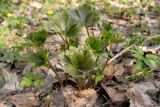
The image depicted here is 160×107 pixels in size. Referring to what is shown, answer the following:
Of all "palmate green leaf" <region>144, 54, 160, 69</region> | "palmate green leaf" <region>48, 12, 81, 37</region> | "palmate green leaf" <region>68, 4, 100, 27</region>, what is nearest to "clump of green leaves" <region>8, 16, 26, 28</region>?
"palmate green leaf" <region>68, 4, 100, 27</region>

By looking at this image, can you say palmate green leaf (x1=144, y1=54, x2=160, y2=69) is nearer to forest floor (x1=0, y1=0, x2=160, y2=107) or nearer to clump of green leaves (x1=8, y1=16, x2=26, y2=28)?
forest floor (x1=0, y1=0, x2=160, y2=107)

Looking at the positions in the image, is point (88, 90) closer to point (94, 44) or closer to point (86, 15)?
point (94, 44)

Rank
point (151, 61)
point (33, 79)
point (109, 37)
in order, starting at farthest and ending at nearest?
point (33, 79) < point (151, 61) < point (109, 37)

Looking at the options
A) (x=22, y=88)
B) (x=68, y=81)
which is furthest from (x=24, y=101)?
(x=68, y=81)

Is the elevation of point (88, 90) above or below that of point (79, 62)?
below

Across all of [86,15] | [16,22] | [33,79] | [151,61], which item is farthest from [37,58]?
[16,22]
